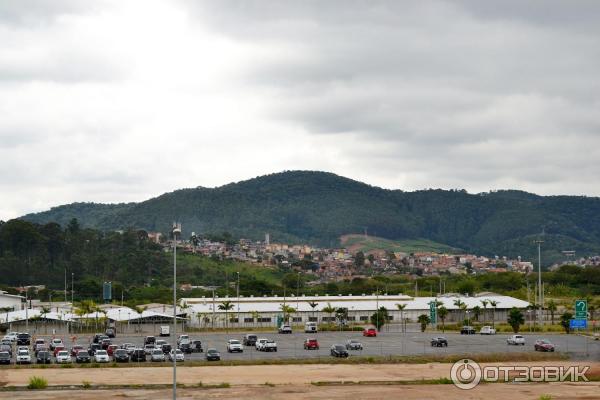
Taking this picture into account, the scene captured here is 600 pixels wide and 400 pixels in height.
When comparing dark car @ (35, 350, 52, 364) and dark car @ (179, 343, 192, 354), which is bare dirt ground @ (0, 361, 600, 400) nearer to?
dark car @ (35, 350, 52, 364)

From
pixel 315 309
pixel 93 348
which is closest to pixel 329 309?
pixel 315 309

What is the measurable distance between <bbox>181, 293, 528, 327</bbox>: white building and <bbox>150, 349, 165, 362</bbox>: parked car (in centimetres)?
5177

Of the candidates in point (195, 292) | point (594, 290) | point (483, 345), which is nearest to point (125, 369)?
point (483, 345)

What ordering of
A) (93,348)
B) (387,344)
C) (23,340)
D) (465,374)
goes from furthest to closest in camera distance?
(23,340) < (387,344) < (93,348) < (465,374)

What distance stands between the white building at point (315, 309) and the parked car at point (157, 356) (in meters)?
51.8

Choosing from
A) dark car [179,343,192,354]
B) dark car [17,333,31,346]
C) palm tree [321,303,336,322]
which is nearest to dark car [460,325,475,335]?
palm tree [321,303,336,322]

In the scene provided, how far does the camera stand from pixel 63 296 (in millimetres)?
182500

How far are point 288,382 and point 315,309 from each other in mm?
75022

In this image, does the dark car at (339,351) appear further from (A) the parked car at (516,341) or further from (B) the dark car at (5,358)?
(B) the dark car at (5,358)

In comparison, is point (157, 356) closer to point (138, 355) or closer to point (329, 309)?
point (138, 355)

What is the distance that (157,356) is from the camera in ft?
245

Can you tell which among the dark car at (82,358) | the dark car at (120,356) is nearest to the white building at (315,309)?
the dark car at (120,356)

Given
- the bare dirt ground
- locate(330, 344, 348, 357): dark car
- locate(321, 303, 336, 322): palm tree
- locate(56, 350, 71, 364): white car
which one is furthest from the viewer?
locate(321, 303, 336, 322): palm tree

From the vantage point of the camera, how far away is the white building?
13175cm
